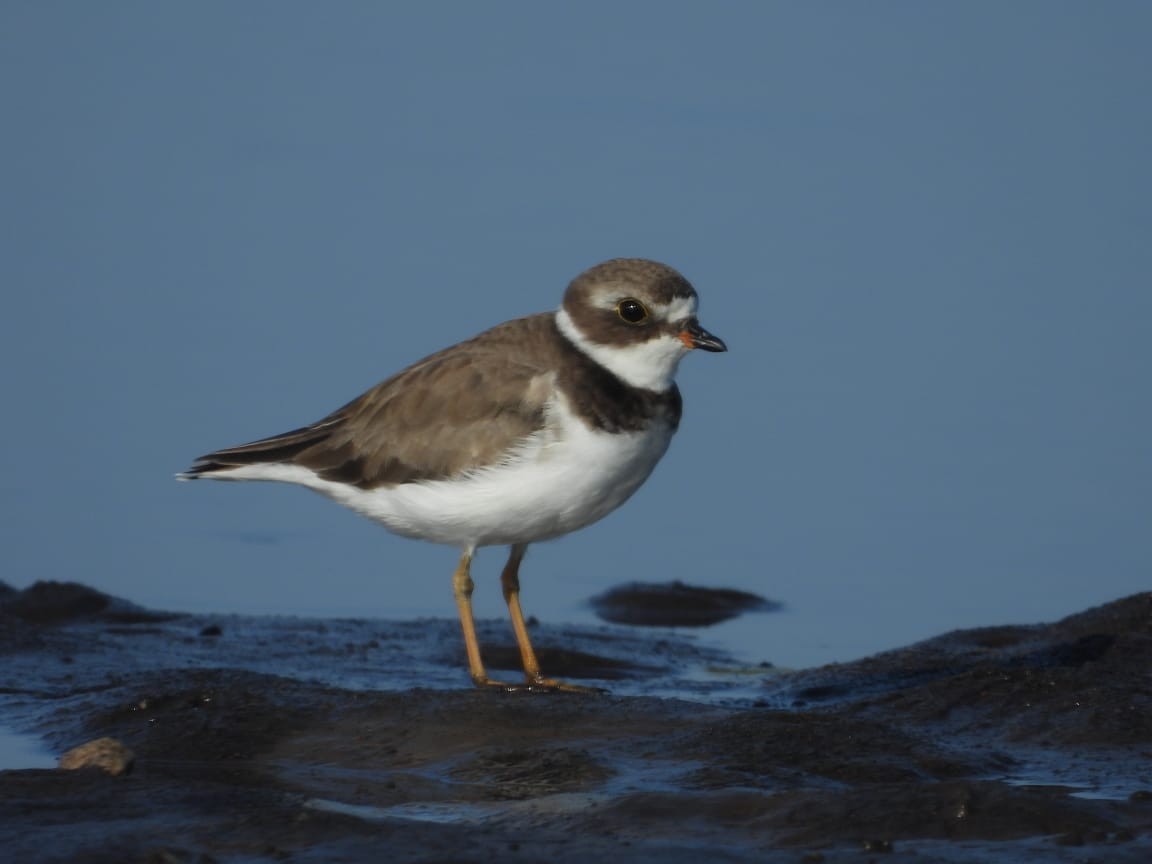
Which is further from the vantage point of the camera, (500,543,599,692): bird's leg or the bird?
(500,543,599,692): bird's leg

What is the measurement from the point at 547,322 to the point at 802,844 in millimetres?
3191

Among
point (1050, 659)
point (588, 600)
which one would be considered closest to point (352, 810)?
point (1050, 659)

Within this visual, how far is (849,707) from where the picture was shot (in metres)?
7.80

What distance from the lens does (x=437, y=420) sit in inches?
311

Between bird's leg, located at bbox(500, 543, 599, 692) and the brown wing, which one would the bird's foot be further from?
the brown wing

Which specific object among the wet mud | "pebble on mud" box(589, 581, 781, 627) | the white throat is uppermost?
the white throat

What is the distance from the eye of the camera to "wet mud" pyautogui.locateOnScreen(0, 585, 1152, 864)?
17.8 ft

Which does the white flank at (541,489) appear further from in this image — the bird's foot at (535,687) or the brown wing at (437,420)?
the bird's foot at (535,687)

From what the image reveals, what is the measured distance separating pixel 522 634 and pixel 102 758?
258 centimetres

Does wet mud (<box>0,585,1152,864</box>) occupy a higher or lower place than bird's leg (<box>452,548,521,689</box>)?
lower

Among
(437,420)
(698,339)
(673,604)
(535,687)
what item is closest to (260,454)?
(437,420)

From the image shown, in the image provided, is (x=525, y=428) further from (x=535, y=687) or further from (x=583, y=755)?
(x=583, y=755)

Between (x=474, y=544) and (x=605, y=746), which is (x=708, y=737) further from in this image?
(x=474, y=544)

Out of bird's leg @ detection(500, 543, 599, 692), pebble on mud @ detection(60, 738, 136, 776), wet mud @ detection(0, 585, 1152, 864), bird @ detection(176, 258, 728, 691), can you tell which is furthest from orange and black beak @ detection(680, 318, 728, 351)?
pebble on mud @ detection(60, 738, 136, 776)
